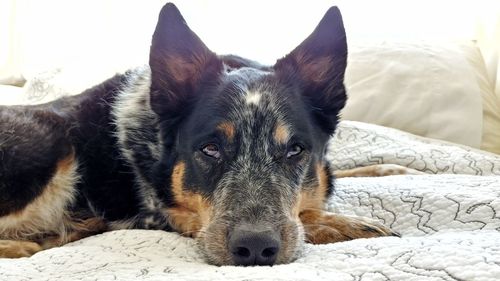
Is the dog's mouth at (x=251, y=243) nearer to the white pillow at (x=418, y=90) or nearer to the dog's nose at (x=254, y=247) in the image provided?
the dog's nose at (x=254, y=247)

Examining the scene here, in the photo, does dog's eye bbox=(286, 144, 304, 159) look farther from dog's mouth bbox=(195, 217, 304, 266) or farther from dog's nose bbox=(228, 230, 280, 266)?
dog's nose bbox=(228, 230, 280, 266)

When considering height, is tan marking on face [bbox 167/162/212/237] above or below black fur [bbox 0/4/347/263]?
below

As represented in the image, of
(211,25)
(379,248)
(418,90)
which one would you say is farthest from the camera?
(211,25)

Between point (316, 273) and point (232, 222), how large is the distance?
1.15 ft

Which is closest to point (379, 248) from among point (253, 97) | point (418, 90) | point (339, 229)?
point (339, 229)

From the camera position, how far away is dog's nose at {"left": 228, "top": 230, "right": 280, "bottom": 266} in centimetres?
130

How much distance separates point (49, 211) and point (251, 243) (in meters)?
0.88

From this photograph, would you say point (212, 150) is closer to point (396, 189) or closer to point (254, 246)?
point (254, 246)

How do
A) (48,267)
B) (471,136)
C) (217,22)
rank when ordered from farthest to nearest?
1. (217,22)
2. (471,136)
3. (48,267)

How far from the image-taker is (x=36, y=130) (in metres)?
1.90

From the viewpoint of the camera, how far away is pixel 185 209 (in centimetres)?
176

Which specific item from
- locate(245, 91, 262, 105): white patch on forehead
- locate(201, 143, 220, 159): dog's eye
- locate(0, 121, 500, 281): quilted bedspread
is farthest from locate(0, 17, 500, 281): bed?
locate(245, 91, 262, 105): white patch on forehead

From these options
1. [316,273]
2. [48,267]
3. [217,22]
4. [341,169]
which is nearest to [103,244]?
[48,267]

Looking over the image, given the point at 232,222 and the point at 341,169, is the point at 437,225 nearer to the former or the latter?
the point at 232,222
